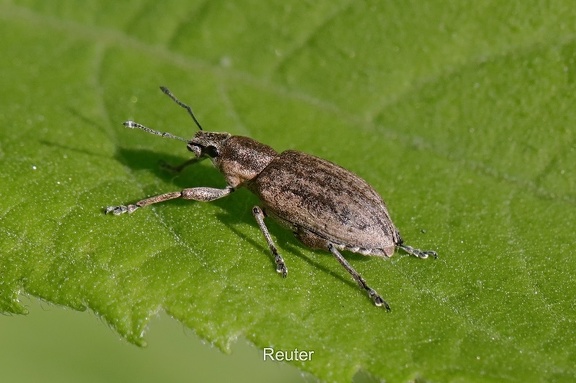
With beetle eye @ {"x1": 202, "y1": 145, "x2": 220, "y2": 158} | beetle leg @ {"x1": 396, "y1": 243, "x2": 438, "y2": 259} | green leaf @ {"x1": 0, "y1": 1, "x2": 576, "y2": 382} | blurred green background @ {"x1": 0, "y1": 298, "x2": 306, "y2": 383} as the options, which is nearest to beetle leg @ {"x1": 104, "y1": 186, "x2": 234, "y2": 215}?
green leaf @ {"x1": 0, "y1": 1, "x2": 576, "y2": 382}

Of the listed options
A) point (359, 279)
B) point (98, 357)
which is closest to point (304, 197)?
point (359, 279)

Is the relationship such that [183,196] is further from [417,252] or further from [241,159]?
[417,252]

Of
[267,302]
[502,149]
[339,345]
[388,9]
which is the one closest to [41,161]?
[267,302]

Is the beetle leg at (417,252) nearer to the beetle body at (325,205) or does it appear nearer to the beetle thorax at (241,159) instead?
the beetle body at (325,205)

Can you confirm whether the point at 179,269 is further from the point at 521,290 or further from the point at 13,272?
the point at 521,290

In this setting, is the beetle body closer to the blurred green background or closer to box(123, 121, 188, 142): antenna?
box(123, 121, 188, 142): antenna

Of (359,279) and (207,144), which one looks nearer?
(359,279)
